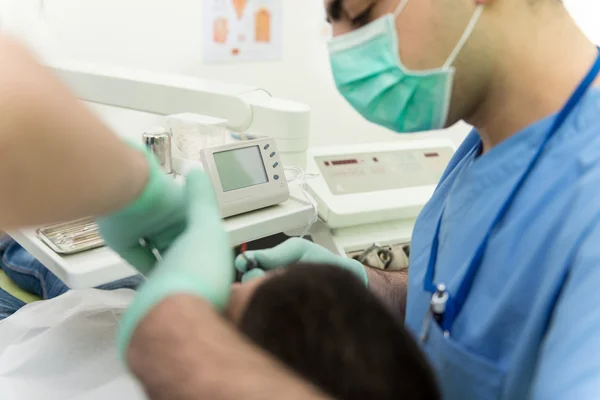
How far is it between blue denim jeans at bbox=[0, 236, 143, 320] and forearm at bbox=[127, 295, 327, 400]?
0.87 metres

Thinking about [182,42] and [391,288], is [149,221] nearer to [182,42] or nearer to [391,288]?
[391,288]

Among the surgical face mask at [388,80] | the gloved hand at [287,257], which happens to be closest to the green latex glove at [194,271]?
the gloved hand at [287,257]

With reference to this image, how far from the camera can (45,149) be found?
1.38 feet

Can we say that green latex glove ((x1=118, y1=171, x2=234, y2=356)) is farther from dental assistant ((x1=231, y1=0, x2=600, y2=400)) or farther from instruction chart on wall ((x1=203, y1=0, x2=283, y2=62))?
instruction chart on wall ((x1=203, y1=0, x2=283, y2=62))

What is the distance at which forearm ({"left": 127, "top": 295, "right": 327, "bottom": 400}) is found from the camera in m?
0.43

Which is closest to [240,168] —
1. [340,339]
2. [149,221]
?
[149,221]

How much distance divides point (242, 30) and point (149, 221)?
1.44 metres

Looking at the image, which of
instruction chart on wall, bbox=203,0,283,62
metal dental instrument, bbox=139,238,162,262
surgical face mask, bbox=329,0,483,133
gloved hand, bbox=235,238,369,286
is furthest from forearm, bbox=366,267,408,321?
instruction chart on wall, bbox=203,0,283,62

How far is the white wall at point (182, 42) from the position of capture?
66.4 inches

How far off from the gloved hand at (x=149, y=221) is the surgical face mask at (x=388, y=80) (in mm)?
347

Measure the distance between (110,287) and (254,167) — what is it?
468 mm

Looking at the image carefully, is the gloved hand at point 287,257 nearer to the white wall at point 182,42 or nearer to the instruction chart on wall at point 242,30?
the white wall at point 182,42

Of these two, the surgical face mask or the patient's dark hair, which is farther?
the surgical face mask

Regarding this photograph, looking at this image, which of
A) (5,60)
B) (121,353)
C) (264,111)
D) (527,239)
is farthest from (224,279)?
(264,111)
